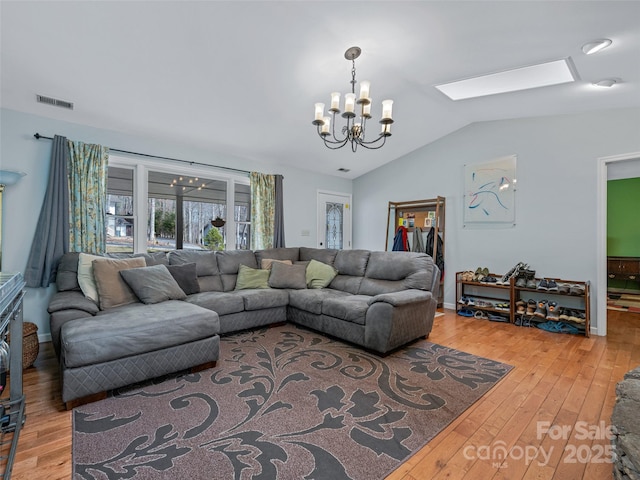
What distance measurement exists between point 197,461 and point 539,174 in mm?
4945

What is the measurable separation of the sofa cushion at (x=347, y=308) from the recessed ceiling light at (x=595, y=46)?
281 cm

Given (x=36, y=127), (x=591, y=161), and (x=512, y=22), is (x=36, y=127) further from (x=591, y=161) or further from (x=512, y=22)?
(x=591, y=161)

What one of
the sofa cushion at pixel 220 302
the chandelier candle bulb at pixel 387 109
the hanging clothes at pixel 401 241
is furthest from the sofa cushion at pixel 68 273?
the hanging clothes at pixel 401 241

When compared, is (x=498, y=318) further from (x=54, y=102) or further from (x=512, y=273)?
(x=54, y=102)

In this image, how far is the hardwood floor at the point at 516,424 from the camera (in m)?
1.50

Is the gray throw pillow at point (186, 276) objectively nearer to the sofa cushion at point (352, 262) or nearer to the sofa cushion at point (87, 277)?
the sofa cushion at point (87, 277)

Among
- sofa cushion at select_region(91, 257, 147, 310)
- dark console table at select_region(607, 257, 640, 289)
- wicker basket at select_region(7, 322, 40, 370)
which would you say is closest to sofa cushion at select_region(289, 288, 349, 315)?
sofa cushion at select_region(91, 257, 147, 310)

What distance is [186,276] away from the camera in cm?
351

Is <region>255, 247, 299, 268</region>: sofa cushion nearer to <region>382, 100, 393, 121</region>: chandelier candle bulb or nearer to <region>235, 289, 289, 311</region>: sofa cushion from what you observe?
<region>235, 289, 289, 311</region>: sofa cushion

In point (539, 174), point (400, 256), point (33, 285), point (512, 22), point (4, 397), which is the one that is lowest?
point (4, 397)

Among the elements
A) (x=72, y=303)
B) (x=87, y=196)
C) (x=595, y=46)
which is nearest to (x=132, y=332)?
(x=72, y=303)

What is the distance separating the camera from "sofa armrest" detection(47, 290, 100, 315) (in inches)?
95.8

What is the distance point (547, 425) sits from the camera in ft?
6.11

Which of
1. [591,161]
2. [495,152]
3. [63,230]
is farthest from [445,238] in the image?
[63,230]
